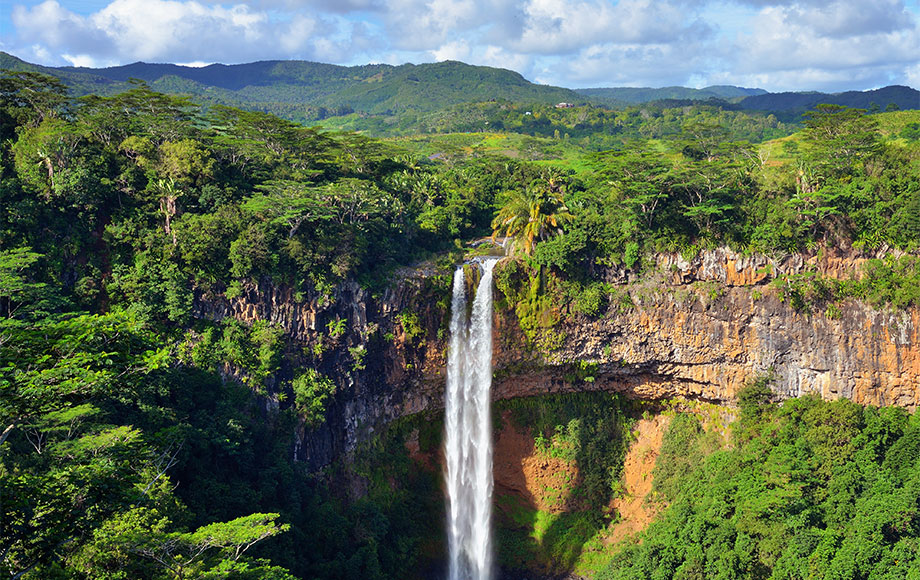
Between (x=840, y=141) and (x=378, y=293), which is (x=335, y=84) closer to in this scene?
(x=378, y=293)

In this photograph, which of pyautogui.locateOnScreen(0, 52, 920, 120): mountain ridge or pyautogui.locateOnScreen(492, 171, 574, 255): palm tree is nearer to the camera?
pyautogui.locateOnScreen(492, 171, 574, 255): palm tree

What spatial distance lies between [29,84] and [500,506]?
28346 millimetres

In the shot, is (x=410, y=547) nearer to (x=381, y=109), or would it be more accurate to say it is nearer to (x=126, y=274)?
(x=126, y=274)

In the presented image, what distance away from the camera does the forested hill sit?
445ft

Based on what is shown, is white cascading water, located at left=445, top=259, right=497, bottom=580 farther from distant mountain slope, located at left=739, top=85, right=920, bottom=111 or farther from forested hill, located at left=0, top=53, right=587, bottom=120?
forested hill, located at left=0, top=53, right=587, bottom=120

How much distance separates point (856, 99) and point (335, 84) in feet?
Result: 420

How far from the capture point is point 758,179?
30.4 meters

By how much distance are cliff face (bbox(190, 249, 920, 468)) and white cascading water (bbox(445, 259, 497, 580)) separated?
66cm

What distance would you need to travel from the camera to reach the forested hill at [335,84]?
136 metres

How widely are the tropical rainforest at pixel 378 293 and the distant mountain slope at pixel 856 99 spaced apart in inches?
3193

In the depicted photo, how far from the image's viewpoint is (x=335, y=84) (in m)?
184

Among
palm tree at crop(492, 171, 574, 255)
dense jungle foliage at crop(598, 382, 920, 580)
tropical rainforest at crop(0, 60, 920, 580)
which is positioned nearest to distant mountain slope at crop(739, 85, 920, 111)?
tropical rainforest at crop(0, 60, 920, 580)

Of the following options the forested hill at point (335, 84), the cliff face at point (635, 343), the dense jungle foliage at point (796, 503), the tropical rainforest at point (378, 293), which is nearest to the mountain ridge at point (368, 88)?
the forested hill at point (335, 84)

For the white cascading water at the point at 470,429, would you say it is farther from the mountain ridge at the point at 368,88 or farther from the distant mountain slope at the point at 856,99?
the mountain ridge at the point at 368,88
